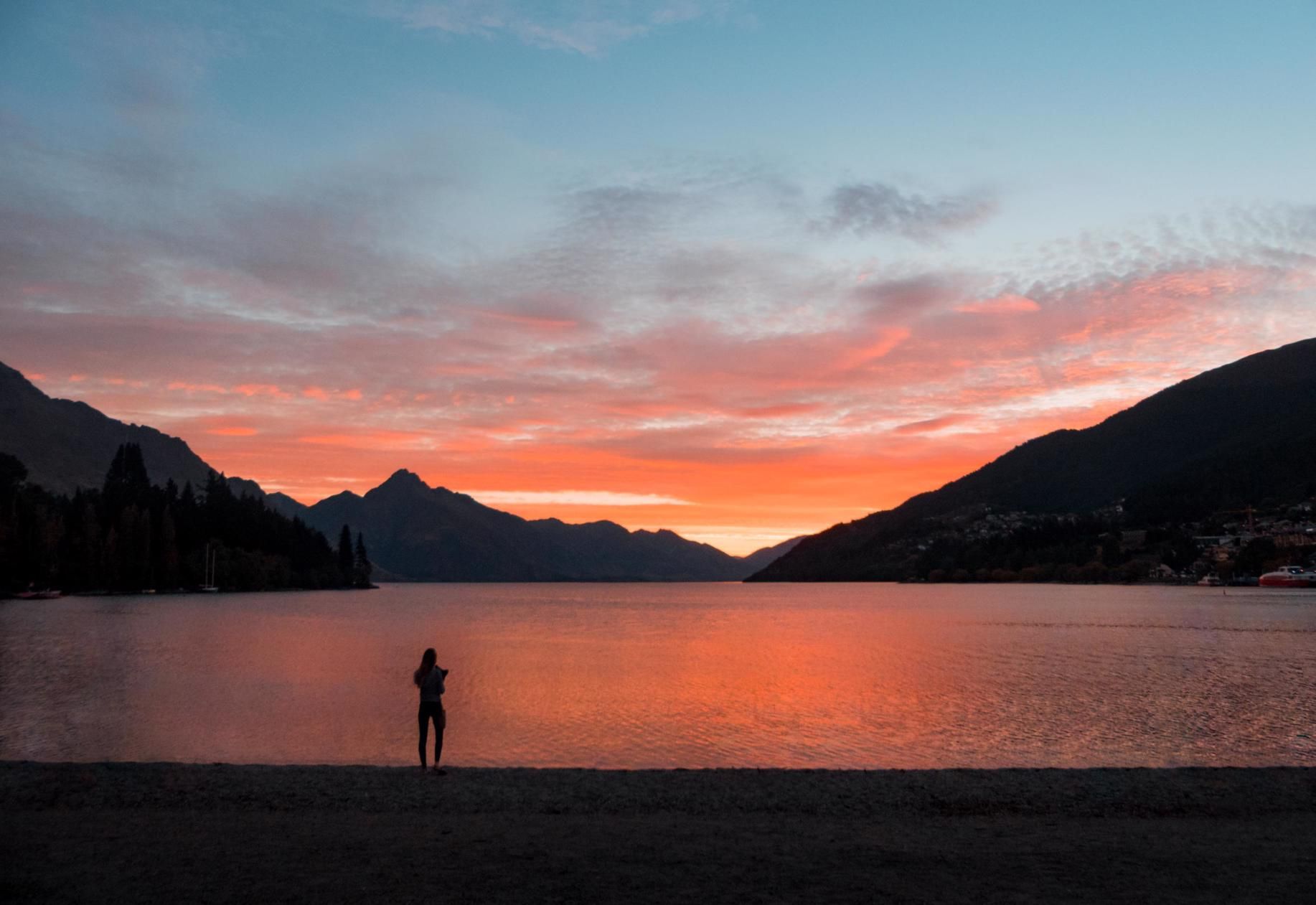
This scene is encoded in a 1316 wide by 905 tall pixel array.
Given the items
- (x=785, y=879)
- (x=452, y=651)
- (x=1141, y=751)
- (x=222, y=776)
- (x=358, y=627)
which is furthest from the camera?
(x=358, y=627)

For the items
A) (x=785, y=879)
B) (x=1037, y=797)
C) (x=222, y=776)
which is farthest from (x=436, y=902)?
(x=1037, y=797)

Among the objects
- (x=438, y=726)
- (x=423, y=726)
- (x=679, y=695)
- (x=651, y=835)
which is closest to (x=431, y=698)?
(x=438, y=726)

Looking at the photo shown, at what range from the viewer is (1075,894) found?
12.9 metres

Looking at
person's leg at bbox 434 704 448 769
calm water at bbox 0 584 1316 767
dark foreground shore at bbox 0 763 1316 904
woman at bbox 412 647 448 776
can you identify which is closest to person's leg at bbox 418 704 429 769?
woman at bbox 412 647 448 776

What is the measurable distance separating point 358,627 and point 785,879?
312 feet

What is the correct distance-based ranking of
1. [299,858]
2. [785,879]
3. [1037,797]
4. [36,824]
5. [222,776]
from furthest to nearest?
[222,776] → [1037,797] → [36,824] → [299,858] → [785,879]

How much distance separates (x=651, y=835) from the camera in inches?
651

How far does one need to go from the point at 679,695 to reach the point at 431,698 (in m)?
22.0

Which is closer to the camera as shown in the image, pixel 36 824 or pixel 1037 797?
pixel 36 824

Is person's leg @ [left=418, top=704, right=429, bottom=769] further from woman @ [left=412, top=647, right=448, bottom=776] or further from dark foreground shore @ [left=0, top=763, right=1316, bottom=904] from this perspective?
dark foreground shore @ [left=0, top=763, right=1316, bottom=904]

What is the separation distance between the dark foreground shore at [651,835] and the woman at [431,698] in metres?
1.08

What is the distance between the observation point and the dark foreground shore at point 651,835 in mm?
13102

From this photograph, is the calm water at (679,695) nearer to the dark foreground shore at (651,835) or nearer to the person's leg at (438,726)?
the person's leg at (438,726)

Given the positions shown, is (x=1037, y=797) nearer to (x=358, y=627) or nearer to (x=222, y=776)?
(x=222, y=776)
